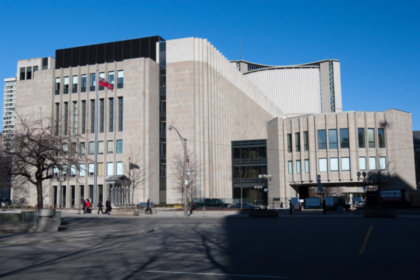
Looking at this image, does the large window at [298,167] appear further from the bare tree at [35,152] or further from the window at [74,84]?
the bare tree at [35,152]

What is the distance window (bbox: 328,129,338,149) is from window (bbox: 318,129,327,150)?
76cm

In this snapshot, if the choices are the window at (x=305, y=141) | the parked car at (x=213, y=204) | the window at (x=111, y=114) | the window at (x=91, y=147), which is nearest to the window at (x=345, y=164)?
the window at (x=305, y=141)

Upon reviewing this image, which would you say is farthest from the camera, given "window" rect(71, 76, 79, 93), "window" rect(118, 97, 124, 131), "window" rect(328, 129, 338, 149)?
"window" rect(71, 76, 79, 93)

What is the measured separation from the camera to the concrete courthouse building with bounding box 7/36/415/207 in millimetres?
63656

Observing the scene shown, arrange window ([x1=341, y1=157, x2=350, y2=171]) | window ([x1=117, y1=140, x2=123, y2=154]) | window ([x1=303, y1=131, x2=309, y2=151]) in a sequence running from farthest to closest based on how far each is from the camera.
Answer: window ([x1=117, y1=140, x2=123, y2=154]), window ([x1=303, y1=131, x2=309, y2=151]), window ([x1=341, y1=157, x2=350, y2=171])

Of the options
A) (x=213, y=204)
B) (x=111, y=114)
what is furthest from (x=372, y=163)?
(x=111, y=114)

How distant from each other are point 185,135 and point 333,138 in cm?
2353

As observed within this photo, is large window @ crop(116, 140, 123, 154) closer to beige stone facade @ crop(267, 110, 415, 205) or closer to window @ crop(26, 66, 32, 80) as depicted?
window @ crop(26, 66, 32, 80)

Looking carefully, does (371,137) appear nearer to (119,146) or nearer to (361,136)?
(361,136)

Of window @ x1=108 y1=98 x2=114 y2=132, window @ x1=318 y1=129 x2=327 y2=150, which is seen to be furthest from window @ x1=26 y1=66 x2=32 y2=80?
window @ x1=318 y1=129 x2=327 y2=150

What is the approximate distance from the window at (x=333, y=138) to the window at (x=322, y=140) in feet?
2.48

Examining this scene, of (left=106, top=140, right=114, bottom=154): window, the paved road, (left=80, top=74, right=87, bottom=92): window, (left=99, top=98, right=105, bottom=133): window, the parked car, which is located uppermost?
(left=80, top=74, right=87, bottom=92): window

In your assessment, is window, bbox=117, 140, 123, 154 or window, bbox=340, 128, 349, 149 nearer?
window, bbox=340, 128, 349, 149

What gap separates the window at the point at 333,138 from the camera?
64375 millimetres
